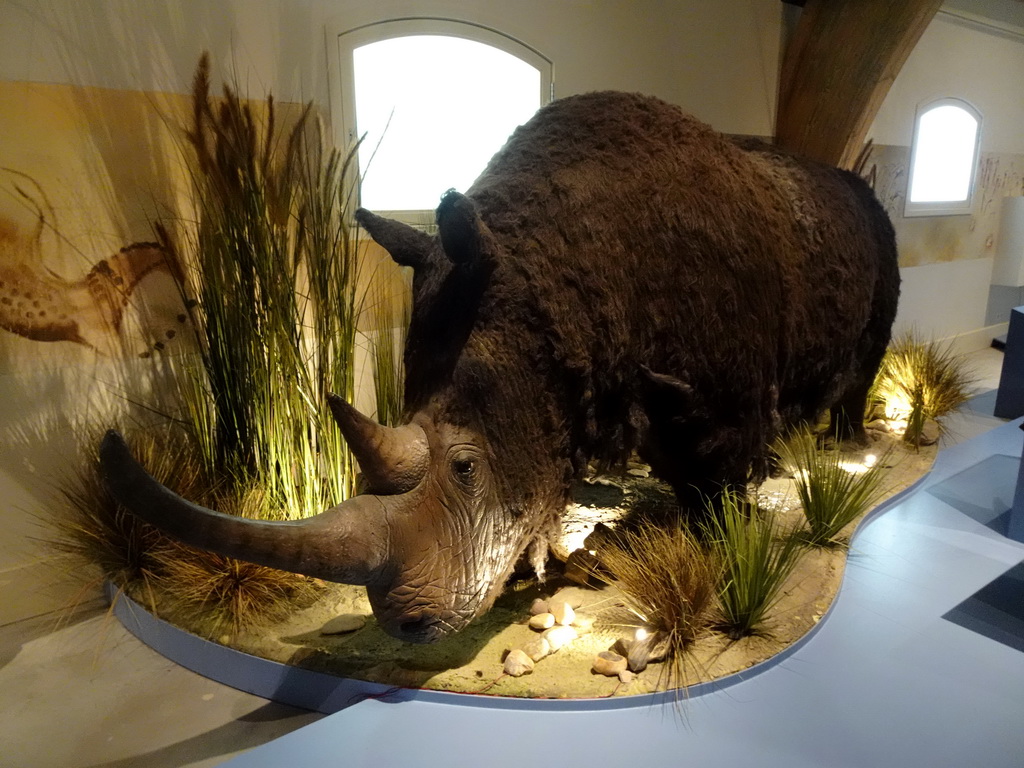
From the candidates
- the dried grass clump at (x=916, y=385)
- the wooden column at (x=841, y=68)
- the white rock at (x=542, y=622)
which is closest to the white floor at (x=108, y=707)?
the white rock at (x=542, y=622)

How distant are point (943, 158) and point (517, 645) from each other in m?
5.68

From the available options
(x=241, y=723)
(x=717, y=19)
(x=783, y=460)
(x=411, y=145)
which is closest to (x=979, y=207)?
(x=717, y=19)

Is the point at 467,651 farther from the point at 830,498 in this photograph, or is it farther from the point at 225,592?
the point at 830,498

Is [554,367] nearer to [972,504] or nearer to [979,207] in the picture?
[972,504]

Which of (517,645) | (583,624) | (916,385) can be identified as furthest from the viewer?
(916,385)

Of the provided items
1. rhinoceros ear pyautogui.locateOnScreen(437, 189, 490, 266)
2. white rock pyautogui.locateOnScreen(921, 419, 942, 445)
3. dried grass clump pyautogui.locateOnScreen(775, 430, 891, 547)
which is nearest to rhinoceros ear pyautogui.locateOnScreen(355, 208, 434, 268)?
→ rhinoceros ear pyautogui.locateOnScreen(437, 189, 490, 266)

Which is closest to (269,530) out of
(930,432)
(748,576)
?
(748,576)

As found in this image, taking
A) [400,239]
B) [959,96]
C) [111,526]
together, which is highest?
[959,96]

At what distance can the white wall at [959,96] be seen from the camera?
541 centimetres

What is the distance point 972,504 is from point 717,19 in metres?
2.83

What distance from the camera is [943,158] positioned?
589cm

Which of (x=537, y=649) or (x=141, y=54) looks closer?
(x=537, y=649)

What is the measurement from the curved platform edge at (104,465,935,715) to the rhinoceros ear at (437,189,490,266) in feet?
3.93

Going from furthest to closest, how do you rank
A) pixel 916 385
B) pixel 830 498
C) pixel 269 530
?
pixel 916 385
pixel 830 498
pixel 269 530
